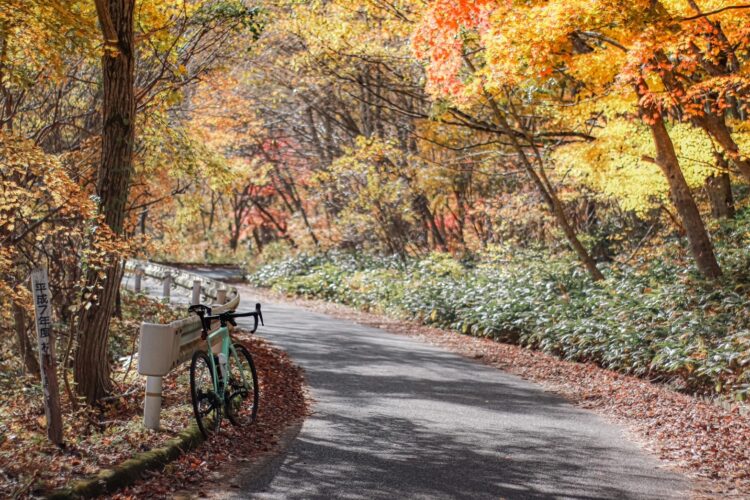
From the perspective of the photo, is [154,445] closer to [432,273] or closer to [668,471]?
[668,471]

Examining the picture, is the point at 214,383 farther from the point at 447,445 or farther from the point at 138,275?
the point at 138,275

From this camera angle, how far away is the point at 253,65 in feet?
69.9

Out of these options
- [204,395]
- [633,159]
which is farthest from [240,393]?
[633,159]

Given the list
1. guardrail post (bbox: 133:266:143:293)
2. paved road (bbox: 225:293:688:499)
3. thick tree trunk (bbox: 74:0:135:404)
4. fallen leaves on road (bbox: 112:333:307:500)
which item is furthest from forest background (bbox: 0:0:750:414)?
guardrail post (bbox: 133:266:143:293)

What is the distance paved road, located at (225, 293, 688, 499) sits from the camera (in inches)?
233

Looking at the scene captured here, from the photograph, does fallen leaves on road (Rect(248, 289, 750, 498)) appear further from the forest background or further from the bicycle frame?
the bicycle frame

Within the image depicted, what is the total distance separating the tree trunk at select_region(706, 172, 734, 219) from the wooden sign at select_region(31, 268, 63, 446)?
598 inches

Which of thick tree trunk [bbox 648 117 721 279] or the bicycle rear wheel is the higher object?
thick tree trunk [bbox 648 117 721 279]

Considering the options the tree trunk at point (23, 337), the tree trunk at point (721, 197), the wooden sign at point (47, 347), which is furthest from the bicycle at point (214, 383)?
the tree trunk at point (721, 197)

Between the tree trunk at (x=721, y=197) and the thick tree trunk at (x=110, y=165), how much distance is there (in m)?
13.7

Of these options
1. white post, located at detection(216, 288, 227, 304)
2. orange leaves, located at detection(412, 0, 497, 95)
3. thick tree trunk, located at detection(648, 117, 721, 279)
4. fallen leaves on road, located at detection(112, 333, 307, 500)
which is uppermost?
orange leaves, located at detection(412, 0, 497, 95)

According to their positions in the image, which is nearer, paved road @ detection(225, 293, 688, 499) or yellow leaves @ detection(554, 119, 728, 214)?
paved road @ detection(225, 293, 688, 499)

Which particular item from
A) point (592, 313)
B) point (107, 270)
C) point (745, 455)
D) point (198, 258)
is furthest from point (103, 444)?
point (198, 258)

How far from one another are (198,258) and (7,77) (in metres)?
37.9
